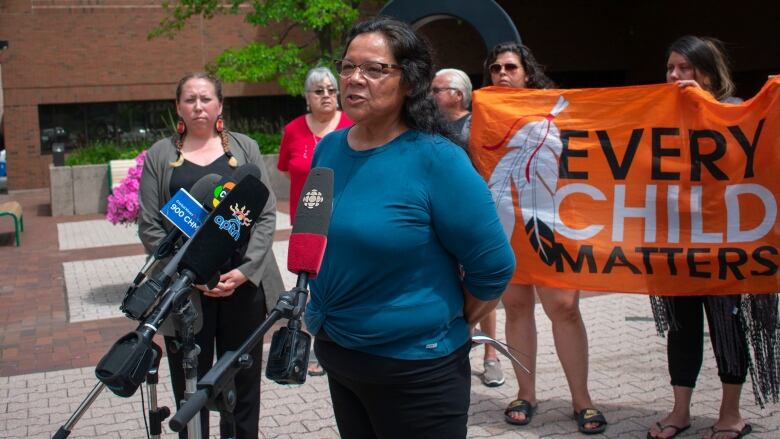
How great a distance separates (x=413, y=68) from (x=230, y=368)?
117 cm

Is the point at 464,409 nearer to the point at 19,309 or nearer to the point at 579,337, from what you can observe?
the point at 579,337

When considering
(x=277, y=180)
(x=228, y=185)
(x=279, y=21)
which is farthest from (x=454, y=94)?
(x=279, y=21)

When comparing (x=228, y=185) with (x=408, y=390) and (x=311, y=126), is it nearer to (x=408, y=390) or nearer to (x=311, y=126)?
(x=408, y=390)

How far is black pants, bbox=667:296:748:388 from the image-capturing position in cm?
458

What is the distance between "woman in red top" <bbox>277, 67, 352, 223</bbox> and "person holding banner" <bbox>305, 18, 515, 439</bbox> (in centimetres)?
304

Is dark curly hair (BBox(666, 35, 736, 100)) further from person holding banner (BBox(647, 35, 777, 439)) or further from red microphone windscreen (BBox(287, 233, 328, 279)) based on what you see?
red microphone windscreen (BBox(287, 233, 328, 279))

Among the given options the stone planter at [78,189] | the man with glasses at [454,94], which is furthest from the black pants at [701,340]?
the stone planter at [78,189]

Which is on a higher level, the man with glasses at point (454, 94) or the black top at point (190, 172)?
the man with glasses at point (454, 94)

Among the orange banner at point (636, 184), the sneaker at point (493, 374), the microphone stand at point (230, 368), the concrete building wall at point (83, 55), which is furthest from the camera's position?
the concrete building wall at point (83, 55)

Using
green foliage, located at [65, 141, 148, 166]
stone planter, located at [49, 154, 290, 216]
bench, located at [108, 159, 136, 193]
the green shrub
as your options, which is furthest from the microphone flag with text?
the green shrub

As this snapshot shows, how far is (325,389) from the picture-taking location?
5898 mm

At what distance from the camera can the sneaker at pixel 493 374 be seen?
→ 5.82 meters

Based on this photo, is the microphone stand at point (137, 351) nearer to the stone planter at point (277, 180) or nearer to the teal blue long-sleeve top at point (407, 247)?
the teal blue long-sleeve top at point (407, 247)

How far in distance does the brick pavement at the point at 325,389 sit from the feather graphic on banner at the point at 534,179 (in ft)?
3.62
